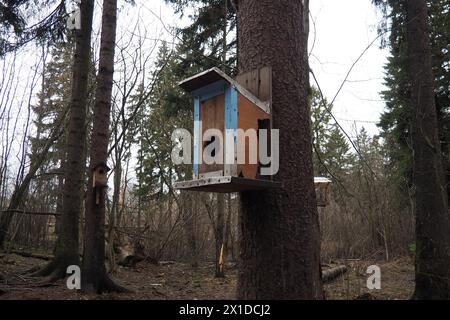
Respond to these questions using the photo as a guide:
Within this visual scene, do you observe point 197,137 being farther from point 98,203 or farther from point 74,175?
point 74,175

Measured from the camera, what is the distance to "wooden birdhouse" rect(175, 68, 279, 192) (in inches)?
113

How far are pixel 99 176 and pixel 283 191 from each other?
4342 millimetres

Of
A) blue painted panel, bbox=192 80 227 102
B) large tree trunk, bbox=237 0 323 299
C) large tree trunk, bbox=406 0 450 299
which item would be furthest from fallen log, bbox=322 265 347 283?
blue painted panel, bbox=192 80 227 102

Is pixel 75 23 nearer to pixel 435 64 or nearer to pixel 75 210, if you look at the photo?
pixel 75 210

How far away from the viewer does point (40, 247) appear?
39.8 ft

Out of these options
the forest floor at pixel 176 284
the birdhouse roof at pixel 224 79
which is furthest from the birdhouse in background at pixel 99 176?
the birdhouse roof at pixel 224 79

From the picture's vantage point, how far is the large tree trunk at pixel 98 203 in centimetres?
635

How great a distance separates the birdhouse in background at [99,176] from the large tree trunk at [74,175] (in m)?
1.48

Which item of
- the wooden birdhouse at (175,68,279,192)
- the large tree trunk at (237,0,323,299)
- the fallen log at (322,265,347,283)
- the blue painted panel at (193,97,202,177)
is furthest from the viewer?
the fallen log at (322,265,347,283)

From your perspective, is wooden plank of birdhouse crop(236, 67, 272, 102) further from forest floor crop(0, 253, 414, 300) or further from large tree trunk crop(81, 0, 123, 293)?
forest floor crop(0, 253, 414, 300)

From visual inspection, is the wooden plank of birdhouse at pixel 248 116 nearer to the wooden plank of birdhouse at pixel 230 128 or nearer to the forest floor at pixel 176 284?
the wooden plank of birdhouse at pixel 230 128

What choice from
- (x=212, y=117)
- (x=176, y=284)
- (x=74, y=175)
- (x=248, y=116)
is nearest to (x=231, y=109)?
(x=248, y=116)

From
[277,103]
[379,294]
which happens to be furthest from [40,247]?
[277,103]

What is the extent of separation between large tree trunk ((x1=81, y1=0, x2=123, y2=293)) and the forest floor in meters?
0.30
